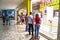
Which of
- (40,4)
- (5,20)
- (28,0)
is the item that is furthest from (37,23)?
(5,20)

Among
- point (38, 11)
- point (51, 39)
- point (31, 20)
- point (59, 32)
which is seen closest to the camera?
point (59, 32)

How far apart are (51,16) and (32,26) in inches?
71.2

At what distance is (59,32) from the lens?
2.96 m

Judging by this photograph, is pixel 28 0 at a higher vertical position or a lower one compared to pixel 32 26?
higher

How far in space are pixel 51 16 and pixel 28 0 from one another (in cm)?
1005

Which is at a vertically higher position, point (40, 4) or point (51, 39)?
point (40, 4)

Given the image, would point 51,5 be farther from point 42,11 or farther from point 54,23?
point 42,11

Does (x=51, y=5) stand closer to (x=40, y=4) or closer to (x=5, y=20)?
(x=40, y=4)

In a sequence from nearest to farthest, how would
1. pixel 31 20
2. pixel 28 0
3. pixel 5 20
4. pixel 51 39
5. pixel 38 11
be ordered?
pixel 51 39
pixel 31 20
pixel 38 11
pixel 28 0
pixel 5 20

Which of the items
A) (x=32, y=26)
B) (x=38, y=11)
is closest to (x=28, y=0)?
(x=38, y=11)

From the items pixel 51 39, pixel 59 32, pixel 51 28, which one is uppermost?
pixel 59 32

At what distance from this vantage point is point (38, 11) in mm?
12906

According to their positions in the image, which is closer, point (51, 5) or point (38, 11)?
point (51, 5)

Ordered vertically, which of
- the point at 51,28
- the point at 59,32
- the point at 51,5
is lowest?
the point at 51,28
